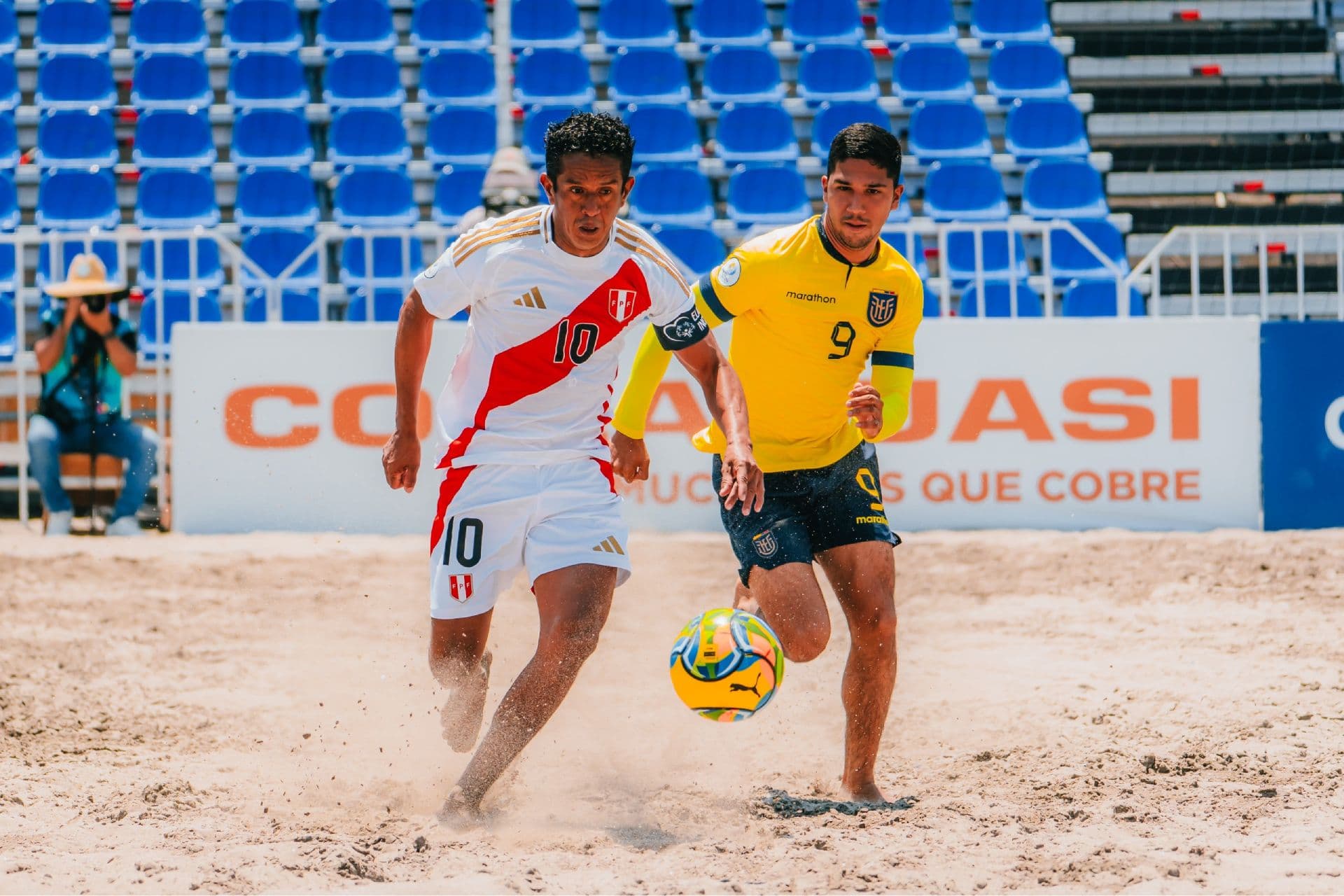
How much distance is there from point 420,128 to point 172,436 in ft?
19.0

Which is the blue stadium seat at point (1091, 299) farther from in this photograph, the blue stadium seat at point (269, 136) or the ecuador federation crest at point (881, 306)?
the ecuador federation crest at point (881, 306)

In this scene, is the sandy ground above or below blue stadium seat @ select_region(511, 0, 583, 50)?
below

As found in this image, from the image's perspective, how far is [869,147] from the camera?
459 centimetres

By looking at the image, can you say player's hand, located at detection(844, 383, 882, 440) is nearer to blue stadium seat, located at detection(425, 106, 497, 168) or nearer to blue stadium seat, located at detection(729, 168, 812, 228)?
blue stadium seat, located at detection(729, 168, 812, 228)

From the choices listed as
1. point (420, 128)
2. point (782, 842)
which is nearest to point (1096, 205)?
point (420, 128)

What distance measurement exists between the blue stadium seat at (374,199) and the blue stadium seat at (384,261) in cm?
49

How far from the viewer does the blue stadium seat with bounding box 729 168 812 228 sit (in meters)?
14.0

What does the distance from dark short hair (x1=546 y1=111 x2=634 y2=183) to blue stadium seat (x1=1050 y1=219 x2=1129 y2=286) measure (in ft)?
31.1

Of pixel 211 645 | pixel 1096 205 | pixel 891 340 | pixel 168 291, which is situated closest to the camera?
pixel 891 340

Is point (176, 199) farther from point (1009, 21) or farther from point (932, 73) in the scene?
point (1009, 21)

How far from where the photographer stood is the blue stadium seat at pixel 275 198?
14.0 meters

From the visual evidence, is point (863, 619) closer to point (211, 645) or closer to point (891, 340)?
point (891, 340)

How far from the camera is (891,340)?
498cm

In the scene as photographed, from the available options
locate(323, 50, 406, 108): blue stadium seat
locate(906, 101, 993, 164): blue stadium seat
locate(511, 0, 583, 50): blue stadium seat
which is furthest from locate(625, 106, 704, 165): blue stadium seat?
locate(323, 50, 406, 108): blue stadium seat
